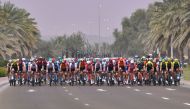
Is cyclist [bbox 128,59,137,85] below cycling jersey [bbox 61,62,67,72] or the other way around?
below

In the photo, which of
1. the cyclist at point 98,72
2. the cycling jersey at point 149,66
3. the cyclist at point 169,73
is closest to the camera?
the cyclist at point 169,73

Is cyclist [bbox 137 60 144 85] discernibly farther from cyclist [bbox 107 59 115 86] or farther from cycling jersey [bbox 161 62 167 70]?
cyclist [bbox 107 59 115 86]

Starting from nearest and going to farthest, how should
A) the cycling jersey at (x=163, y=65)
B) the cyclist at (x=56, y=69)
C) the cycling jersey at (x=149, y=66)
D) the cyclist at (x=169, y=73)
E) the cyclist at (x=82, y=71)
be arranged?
the cyclist at (x=169, y=73), the cycling jersey at (x=163, y=65), the cycling jersey at (x=149, y=66), the cyclist at (x=56, y=69), the cyclist at (x=82, y=71)

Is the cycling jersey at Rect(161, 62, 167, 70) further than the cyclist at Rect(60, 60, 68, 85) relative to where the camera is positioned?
No

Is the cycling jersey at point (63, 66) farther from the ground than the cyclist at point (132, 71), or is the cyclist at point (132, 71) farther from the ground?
the cycling jersey at point (63, 66)

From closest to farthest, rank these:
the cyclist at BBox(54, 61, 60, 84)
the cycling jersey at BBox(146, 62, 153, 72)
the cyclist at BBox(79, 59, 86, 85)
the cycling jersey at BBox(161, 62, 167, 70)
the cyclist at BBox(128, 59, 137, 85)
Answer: the cycling jersey at BBox(161, 62, 167, 70)
the cycling jersey at BBox(146, 62, 153, 72)
the cyclist at BBox(128, 59, 137, 85)
the cyclist at BBox(54, 61, 60, 84)
the cyclist at BBox(79, 59, 86, 85)

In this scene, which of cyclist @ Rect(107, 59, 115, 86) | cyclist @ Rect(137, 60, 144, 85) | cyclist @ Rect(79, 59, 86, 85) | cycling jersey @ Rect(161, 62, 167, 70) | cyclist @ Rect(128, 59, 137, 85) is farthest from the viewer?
cyclist @ Rect(79, 59, 86, 85)

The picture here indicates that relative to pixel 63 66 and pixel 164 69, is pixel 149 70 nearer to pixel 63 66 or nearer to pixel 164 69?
pixel 164 69

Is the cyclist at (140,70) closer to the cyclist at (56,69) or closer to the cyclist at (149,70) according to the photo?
the cyclist at (149,70)

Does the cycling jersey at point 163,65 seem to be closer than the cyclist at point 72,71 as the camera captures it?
Yes

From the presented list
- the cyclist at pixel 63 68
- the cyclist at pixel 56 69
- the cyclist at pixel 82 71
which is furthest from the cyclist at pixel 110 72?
the cyclist at pixel 56 69

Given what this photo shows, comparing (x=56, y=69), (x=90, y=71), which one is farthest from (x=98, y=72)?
(x=56, y=69)

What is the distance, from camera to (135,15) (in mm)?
171625

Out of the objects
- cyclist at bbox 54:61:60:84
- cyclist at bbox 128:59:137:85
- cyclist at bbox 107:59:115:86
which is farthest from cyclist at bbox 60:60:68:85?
cyclist at bbox 128:59:137:85
